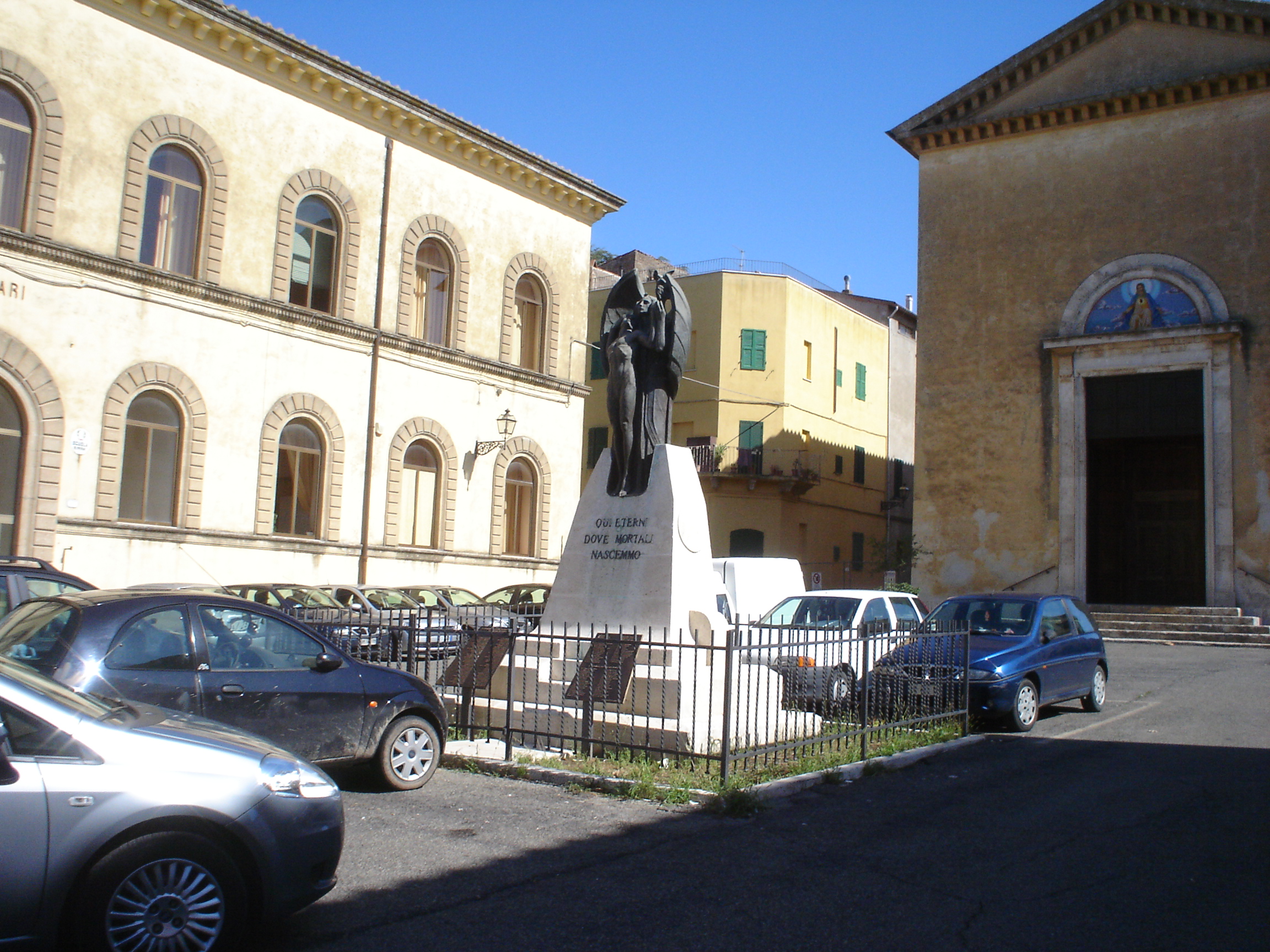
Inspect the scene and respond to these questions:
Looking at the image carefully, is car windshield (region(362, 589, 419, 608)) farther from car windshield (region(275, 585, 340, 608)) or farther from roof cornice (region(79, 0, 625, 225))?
roof cornice (region(79, 0, 625, 225))

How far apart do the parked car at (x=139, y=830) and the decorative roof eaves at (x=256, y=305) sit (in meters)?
16.9

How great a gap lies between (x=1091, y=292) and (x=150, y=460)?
23.6 m

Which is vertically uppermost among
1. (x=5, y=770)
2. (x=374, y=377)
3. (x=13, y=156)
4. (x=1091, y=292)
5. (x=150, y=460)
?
(x=1091, y=292)

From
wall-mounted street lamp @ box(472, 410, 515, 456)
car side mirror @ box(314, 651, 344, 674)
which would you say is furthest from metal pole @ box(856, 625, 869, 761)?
wall-mounted street lamp @ box(472, 410, 515, 456)

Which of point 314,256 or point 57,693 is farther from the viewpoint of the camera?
point 314,256

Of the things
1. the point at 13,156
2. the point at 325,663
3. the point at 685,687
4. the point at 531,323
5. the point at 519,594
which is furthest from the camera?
the point at 531,323

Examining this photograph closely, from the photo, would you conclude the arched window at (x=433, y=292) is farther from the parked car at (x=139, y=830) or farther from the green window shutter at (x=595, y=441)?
the parked car at (x=139, y=830)

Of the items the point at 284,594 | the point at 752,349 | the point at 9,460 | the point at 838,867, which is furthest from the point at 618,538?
the point at 752,349

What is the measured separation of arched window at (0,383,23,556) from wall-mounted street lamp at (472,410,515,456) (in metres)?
10.2

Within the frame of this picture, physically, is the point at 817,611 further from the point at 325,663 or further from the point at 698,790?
the point at 325,663

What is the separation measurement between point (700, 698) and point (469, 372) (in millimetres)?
18228

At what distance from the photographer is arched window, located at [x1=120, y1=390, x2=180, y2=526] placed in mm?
20844

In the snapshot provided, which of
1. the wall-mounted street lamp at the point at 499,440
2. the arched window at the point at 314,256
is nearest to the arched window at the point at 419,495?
the wall-mounted street lamp at the point at 499,440

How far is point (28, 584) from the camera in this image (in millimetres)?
10938
